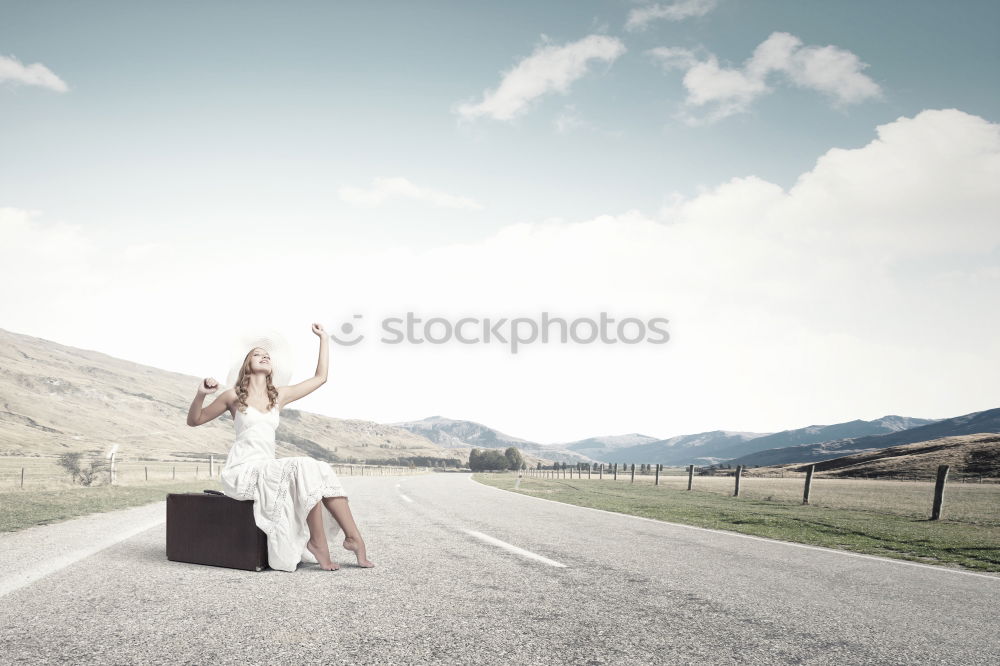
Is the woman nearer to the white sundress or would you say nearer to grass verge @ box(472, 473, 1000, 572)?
the white sundress

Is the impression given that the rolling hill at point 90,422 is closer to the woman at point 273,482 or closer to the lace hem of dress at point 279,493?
the woman at point 273,482

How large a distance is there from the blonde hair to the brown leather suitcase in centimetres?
74

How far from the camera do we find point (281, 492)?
4.89 metres

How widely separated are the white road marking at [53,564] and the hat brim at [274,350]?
6.84ft

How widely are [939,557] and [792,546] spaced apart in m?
1.80

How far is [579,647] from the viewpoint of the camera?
3029 mm

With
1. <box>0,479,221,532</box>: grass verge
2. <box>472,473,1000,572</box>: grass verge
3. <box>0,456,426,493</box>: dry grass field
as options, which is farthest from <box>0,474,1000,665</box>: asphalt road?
<box>0,456,426,493</box>: dry grass field

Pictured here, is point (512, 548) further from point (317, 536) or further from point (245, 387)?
point (245, 387)

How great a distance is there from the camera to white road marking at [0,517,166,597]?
439 centimetres

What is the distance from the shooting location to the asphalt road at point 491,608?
2953 millimetres

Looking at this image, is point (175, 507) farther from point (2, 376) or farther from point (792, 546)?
point (2, 376)

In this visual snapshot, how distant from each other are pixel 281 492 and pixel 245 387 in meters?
0.96

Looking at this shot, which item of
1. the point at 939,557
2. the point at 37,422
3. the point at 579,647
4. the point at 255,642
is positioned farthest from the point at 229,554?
the point at 37,422

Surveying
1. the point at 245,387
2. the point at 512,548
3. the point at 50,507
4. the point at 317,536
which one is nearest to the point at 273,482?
the point at 317,536
